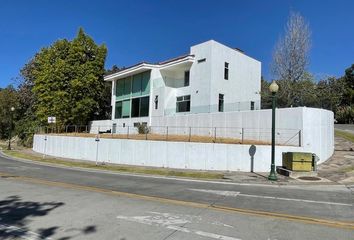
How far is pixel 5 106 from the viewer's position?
66.1 meters

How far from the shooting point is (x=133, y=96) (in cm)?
4494

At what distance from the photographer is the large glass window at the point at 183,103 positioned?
3834 cm

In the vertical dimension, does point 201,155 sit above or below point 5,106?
below

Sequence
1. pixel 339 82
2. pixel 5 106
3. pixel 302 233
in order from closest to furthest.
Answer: pixel 302 233, pixel 5 106, pixel 339 82

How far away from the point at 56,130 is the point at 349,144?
118 ft

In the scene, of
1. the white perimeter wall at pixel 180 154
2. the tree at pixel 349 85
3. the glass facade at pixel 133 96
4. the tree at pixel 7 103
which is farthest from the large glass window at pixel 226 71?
the tree at pixel 349 85

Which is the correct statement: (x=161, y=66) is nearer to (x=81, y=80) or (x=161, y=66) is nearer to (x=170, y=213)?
(x=81, y=80)

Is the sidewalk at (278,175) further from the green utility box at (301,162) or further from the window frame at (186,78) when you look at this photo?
the window frame at (186,78)

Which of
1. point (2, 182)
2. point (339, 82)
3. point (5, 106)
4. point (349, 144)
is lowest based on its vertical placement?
point (2, 182)

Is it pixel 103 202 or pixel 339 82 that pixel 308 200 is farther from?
pixel 339 82

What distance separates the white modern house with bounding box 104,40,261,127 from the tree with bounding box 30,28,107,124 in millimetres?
6414

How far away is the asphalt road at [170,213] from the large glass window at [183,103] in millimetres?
23710

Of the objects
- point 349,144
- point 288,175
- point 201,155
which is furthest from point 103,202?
point 349,144

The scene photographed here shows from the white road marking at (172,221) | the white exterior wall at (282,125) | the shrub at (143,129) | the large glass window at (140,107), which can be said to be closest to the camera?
the white road marking at (172,221)
